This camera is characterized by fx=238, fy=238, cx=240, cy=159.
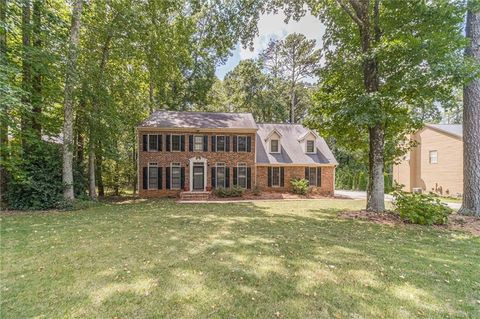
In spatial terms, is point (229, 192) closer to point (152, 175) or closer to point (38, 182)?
point (152, 175)

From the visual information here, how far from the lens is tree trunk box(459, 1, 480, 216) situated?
8742 millimetres

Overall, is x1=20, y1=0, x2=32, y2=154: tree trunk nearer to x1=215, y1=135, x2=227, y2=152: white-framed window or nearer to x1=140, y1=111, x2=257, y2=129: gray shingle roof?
x1=140, y1=111, x2=257, y2=129: gray shingle roof

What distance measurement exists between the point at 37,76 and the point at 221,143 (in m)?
10.3

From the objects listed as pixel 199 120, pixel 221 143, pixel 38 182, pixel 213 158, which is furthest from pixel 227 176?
pixel 38 182

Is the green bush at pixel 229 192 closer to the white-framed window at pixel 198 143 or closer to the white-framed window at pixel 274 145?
the white-framed window at pixel 198 143

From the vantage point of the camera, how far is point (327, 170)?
1892 centimetres

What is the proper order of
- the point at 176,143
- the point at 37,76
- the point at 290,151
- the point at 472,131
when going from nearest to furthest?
the point at 472,131, the point at 37,76, the point at 176,143, the point at 290,151

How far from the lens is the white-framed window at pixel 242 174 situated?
17203 mm

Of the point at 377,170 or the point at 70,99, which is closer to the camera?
the point at 377,170

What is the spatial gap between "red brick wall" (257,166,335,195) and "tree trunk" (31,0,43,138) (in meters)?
13.1

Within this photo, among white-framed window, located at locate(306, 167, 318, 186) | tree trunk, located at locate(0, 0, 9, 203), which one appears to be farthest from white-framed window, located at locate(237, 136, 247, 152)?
tree trunk, located at locate(0, 0, 9, 203)

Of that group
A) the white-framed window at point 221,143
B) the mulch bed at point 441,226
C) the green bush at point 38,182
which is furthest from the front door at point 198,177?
the mulch bed at point 441,226

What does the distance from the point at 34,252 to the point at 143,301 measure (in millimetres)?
3430

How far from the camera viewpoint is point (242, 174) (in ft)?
56.7
